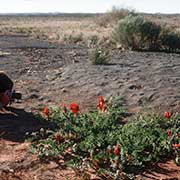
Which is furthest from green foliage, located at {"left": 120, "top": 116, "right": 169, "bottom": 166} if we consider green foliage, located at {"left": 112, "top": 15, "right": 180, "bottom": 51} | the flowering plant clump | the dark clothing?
green foliage, located at {"left": 112, "top": 15, "right": 180, "bottom": 51}

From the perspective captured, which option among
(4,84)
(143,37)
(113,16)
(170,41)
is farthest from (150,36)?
(113,16)

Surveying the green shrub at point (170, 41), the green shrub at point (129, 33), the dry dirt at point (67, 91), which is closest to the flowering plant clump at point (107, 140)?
the dry dirt at point (67, 91)

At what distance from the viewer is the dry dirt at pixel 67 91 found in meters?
6.81

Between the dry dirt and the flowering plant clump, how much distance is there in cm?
24

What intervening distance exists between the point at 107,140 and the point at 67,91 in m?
4.79

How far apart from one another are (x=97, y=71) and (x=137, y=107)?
466cm

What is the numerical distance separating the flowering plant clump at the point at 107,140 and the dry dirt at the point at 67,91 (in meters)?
0.24

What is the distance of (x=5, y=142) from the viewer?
7926mm

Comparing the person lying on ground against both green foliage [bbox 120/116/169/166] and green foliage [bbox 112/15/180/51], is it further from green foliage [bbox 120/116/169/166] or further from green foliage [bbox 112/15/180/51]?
green foliage [bbox 112/15/180/51]

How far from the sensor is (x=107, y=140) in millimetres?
7566

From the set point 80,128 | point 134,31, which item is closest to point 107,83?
point 80,128

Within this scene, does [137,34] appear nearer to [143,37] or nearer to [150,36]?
[143,37]

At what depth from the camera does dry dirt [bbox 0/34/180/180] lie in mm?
6809

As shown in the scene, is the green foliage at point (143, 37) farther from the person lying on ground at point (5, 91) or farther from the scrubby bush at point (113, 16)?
the scrubby bush at point (113, 16)
